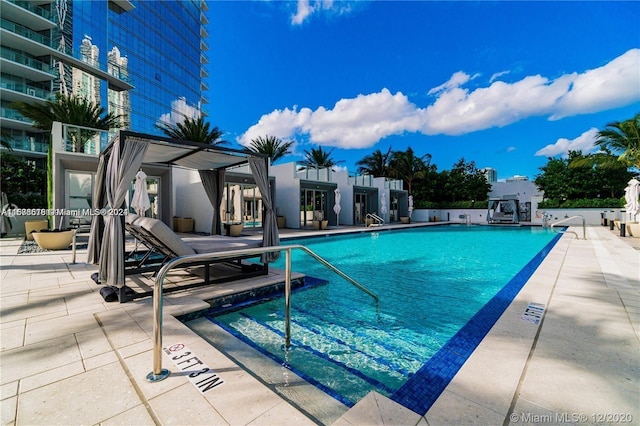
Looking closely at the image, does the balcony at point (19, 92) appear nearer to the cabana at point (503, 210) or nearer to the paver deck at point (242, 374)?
the paver deck at point (242, 374)

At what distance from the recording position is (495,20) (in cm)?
1608

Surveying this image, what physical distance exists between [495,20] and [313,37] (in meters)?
13.6


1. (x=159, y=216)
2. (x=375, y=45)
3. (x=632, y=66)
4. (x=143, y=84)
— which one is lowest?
(x=159, y=216)

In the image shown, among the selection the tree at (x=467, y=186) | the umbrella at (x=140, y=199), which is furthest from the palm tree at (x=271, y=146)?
the tree at (x=467, y=186)

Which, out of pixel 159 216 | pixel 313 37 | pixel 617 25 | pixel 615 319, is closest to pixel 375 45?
pixel 313 37

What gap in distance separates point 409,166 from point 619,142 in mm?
14405

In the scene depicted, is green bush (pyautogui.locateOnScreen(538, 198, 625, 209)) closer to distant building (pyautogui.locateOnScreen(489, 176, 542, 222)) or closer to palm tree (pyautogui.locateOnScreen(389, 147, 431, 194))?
distant building (pyautogui.locateOnScreen(489, 176, 542, 222))

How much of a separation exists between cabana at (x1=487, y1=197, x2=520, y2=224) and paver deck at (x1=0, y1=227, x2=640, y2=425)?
21.4 m

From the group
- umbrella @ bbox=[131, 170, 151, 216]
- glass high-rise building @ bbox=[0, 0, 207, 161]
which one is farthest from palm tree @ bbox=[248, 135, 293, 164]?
umbrella @ bbox=[131, 170, 151, 216]

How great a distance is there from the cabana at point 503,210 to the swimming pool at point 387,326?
18390 mm

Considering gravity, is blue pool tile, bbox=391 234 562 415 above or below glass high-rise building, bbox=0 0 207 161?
below

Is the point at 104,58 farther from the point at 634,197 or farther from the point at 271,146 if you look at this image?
the point at 634,197

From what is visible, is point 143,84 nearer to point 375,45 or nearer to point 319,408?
point 375,45

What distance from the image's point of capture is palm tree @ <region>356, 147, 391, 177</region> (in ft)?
97.8
